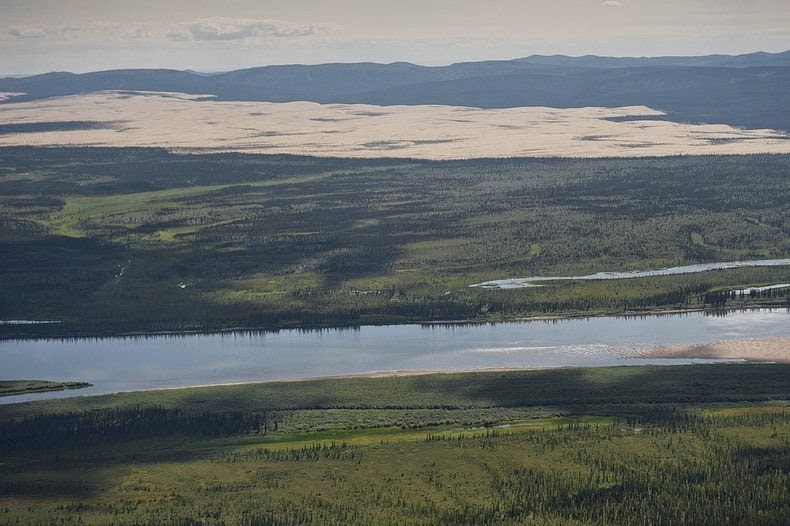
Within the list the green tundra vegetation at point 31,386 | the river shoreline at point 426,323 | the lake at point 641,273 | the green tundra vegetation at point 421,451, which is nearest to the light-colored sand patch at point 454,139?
the lake at point 641,273

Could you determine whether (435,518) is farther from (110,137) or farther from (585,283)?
(110,137)

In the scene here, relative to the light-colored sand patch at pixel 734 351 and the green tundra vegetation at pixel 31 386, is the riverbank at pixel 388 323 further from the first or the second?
the green tundra vegetation at pixel 31 386

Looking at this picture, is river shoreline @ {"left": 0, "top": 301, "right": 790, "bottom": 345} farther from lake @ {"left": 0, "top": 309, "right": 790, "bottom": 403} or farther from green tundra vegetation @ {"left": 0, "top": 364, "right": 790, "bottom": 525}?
green tundra vegetation @ {"left": 0, "top": 364, "right": 790, "bottom": 525}

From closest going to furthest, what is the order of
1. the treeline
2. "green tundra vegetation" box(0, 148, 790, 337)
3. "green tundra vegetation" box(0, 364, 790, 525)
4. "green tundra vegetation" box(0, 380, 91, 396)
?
"green tundra vegetation" box(0, 364, 790, 525)
the treeline
"green tundra vegetation" box(0, 380, 91, 396)
"green tundra vegetation" box(0, 148, 790, 337)

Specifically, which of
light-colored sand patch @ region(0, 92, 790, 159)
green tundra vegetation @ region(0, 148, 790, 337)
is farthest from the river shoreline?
light-colored sand patch @ region(0, 92, 790, 159)

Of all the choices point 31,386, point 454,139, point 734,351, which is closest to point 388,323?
point 734,351

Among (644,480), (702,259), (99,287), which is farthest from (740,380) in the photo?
(99,287)
